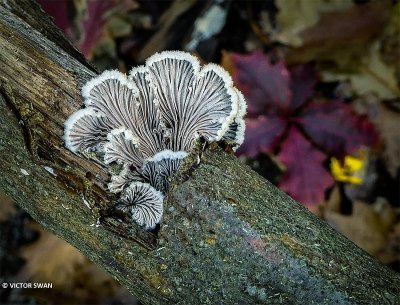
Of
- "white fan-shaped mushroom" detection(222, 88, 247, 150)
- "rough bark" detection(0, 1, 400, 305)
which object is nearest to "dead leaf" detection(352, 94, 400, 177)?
"rough bark" detection(0, 1, 400, 305)

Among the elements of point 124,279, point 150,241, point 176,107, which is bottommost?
point 124,279

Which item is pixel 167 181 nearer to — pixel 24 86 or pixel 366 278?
pixel 24 86

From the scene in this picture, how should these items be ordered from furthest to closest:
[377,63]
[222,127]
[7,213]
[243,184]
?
[377,63]
[7,213]
[243,184]
[222,127]

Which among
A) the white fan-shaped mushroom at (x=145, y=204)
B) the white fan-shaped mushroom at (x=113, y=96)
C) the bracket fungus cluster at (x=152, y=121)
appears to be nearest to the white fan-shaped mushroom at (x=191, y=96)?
the bracket fungus cluster at (x=152, y=121)

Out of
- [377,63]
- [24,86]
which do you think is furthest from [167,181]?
[377,63]

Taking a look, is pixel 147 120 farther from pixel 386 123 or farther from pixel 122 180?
pixel 386 123

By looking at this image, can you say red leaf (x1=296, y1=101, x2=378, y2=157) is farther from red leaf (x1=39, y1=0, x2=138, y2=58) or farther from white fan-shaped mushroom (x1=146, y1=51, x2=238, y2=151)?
white fan-shaped mushroom (x1=146, y1=51, x2=238, y2=151)

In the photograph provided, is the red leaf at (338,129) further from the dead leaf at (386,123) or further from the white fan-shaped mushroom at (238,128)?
the white fan-shaped mushroom at (238,128)

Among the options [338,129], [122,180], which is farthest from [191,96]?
[338,129]
